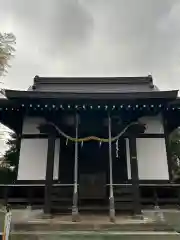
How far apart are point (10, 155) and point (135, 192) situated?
1192 cm

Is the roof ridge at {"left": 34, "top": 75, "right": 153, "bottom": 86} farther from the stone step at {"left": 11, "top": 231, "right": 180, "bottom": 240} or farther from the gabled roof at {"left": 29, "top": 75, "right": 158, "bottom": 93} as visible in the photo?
the stone step at {"left": 11, "top": 231, "right": 180, "bottom": 240}

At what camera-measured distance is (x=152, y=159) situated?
24.9ft

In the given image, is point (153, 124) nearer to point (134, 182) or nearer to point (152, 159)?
point (152, 159)

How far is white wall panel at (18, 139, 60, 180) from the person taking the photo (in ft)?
24.9

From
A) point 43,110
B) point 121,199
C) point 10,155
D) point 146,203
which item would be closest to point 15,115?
point 43,110

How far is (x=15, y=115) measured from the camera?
7.99m

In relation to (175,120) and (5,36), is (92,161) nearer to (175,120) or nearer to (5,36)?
(175,120)

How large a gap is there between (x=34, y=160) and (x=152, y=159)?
3526mm

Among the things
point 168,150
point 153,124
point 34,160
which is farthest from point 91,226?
point 153,124

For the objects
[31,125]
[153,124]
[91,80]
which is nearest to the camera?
[153,124]

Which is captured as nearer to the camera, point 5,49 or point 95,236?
point 95,236

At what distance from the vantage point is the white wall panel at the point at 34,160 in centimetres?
758

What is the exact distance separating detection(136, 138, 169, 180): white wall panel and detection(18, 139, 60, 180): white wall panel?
251 cm

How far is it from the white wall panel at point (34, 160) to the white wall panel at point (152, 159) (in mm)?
2510
